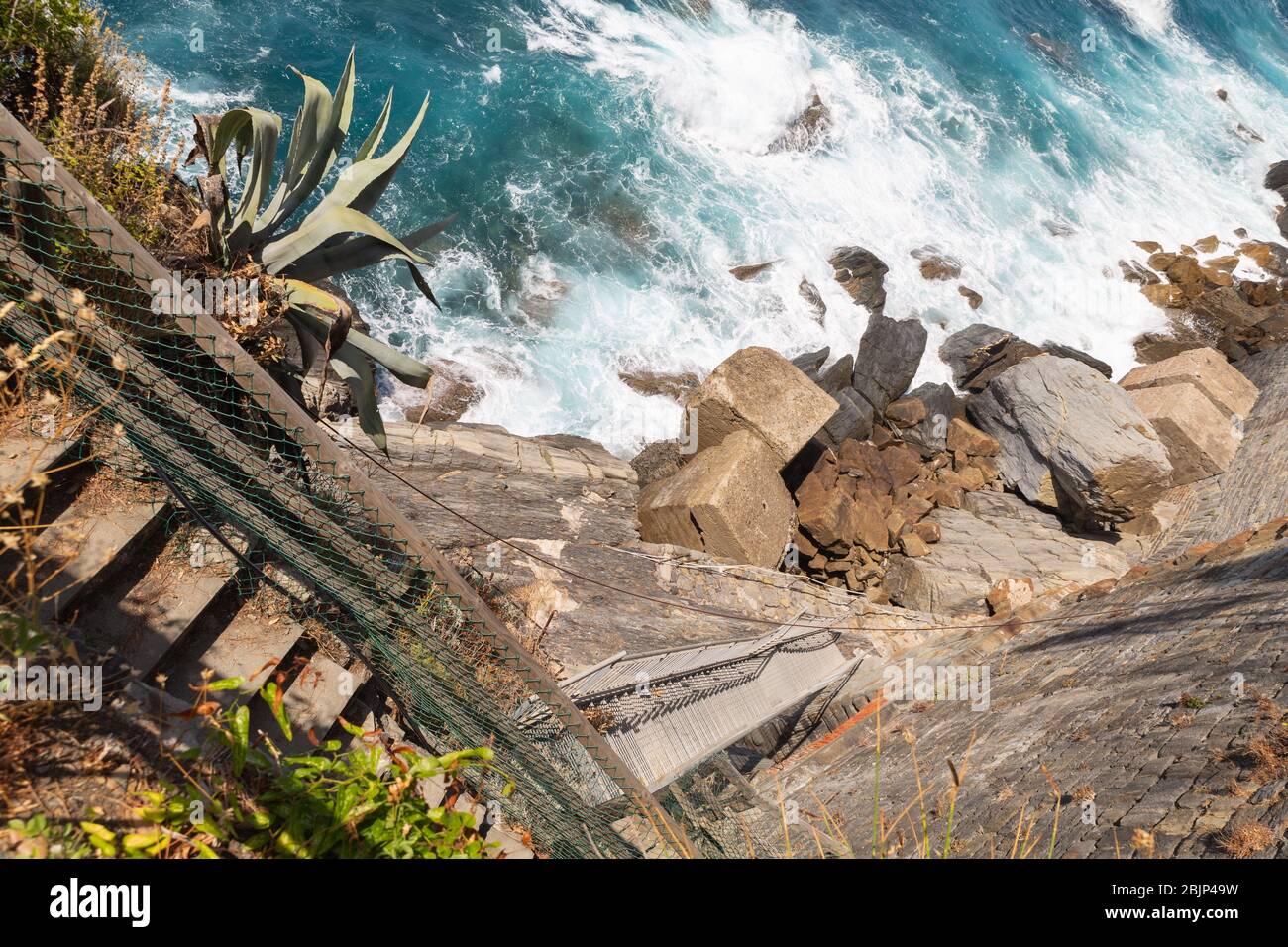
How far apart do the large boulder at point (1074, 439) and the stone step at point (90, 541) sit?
1137 centimetres

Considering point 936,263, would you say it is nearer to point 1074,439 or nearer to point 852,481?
point 1074,439

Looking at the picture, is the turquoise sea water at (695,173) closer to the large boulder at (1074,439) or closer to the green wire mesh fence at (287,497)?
the large boulder at (1074,439)

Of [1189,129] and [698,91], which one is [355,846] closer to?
[698,91]

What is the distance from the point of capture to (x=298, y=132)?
14.7 ft

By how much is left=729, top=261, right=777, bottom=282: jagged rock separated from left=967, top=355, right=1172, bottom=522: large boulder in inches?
192

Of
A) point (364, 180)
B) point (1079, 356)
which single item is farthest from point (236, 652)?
point (1079, 356)

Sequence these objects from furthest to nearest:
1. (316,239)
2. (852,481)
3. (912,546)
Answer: (852,481), (912,546), (316,239)

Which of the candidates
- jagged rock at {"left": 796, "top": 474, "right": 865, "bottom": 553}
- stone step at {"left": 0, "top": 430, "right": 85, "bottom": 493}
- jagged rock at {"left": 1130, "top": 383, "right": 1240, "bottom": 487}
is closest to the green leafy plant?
stone step at {"left": 0, "top": 430, "right": 85, "bottom": 493}

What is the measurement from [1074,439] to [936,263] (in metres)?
7.10

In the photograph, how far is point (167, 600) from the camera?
Result: 3.94 meters

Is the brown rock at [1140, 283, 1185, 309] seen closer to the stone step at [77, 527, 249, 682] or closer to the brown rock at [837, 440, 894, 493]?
the brown rock at [837, 440, 894, 493]

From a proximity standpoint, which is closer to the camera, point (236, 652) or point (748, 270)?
point (236, 652)
